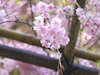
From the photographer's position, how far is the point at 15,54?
1461 millimetres

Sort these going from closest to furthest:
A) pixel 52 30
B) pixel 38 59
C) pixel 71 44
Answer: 1. pixel 52 30
2. pixel 71 44
3. pixel 38 59

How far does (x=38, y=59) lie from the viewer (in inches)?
55.8

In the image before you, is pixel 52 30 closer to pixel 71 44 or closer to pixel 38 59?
pixel 71 44

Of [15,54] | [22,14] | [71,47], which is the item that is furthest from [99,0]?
[22,14]

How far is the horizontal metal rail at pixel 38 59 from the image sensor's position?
1332mm

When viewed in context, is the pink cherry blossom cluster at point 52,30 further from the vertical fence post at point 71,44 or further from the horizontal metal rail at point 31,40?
the horizontal metal rail at point 31,40

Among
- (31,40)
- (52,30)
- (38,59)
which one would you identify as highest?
(52,30)

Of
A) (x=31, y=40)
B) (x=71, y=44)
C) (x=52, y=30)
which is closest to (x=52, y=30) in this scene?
(x=52, y=30)

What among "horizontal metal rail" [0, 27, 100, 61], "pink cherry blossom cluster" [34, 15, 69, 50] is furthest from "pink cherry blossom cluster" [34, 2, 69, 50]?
"horizontal metal rail" [0, 27, 100, 61]

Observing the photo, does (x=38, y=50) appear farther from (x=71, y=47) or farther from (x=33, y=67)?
(x=71, y=47)

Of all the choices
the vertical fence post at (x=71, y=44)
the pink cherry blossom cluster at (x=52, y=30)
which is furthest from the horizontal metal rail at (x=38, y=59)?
the pink cherry blossom cluster at (x=52, y=30)

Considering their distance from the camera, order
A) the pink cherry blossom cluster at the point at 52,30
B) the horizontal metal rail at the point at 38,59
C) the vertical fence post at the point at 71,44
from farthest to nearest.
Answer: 1. the horizontal metal rail at the point at 38,59
2. the vertical fence post at the point at 71,44
3. the pink cherry blossom cluster at the point at 52,30

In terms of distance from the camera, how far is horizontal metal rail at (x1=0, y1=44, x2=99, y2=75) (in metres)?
1.33

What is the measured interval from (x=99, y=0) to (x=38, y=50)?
81cm
